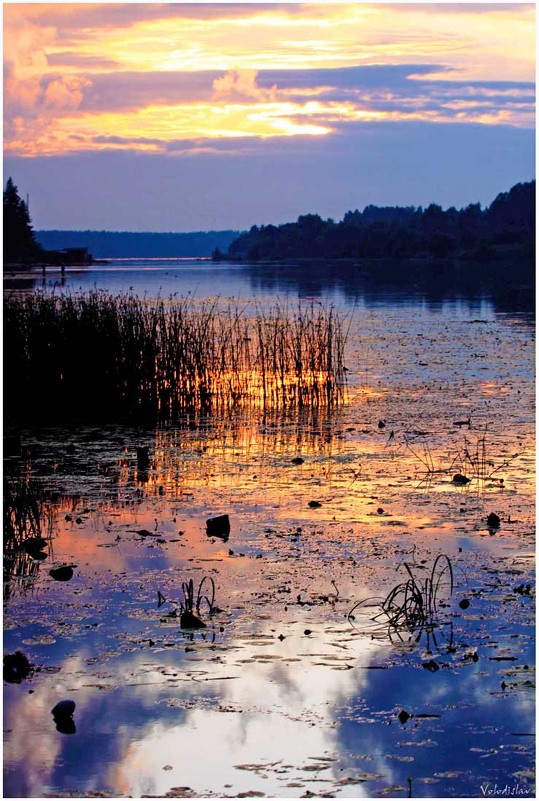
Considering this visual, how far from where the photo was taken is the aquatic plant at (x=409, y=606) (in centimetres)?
653

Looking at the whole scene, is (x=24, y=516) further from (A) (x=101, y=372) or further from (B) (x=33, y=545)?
(A) (x=101, y=372)

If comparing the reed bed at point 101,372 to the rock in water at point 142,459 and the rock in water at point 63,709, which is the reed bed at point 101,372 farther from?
the rock in water at point 63,709

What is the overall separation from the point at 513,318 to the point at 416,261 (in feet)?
224

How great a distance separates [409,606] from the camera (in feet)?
22.0

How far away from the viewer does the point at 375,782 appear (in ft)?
15.8

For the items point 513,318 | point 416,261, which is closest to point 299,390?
point 513,318

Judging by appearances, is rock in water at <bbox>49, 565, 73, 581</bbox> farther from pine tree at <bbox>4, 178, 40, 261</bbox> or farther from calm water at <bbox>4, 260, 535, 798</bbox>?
pine tree at <bbox>4, 178, 40, 261</bbox>

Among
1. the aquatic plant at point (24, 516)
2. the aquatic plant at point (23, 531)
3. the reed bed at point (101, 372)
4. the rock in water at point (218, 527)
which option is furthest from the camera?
the reed bed at point (101, 372)

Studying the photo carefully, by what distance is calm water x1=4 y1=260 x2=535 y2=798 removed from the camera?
5.02 meters

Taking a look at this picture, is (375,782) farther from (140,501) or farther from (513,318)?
(513,318)

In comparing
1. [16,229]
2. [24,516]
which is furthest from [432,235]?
[24,516]

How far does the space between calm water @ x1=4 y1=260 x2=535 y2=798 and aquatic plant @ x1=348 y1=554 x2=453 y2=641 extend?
0.08 metres

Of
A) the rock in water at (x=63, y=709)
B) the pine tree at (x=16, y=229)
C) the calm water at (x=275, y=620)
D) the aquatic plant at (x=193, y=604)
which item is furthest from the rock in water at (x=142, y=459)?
the pine tree at (x=16, y=229)

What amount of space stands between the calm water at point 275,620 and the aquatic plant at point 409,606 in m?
0.08
